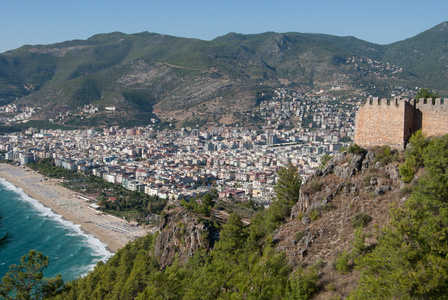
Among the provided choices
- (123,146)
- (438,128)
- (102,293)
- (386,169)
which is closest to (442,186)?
(386,169)

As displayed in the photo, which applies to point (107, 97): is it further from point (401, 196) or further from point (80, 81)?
point (401, 196)

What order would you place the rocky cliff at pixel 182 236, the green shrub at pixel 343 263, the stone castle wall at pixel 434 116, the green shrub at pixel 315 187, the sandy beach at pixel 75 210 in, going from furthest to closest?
the sandy beach at pixel 75 210, the rocky cliff at pixel 182 236, the green shrub at pixel 315 187, the stone castle wall at pixel 434 116, the green shrub at pixel 343 263

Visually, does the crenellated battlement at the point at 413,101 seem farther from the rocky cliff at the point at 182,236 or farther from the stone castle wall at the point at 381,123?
the rocky cliff at the point at 182,236

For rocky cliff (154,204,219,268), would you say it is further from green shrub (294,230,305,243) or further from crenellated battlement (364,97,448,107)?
crenellated battlement (364,97,448,107)

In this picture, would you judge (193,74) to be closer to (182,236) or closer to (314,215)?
(182,236)

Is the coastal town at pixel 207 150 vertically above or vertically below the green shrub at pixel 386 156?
below

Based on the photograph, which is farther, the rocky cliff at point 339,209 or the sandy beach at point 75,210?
the sandy beach at point 75,210

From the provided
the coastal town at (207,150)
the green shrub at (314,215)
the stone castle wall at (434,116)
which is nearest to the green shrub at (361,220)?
the green shrub at (314,215)
